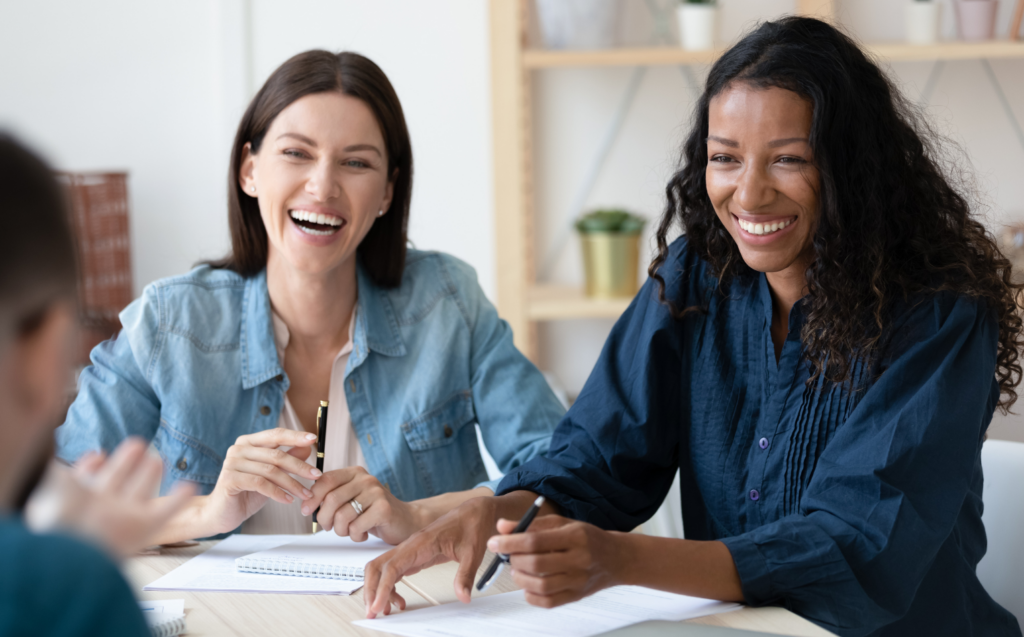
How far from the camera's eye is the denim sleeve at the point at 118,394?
1444 millimetres

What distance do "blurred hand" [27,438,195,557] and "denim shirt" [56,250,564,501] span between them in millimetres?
951

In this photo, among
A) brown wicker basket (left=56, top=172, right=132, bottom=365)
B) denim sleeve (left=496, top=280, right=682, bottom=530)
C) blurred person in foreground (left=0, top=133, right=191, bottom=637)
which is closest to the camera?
blurred person in foreground (left=0, top=133, right=191, bottom=637)

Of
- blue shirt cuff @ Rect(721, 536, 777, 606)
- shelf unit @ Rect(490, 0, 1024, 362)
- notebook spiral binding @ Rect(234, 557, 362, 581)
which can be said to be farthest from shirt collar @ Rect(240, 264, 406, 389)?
shelf unit @ Rect(490, 0, 1024, 362)

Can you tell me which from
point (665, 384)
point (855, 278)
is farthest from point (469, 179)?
point (855, 278)

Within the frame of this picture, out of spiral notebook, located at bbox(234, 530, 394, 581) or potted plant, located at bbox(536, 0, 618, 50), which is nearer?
spiral notebook, located at bbox(234, 530, 394, 581)

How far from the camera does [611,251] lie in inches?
98.5

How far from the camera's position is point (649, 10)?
2.71 m

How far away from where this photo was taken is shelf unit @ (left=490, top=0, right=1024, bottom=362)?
96.4 inches

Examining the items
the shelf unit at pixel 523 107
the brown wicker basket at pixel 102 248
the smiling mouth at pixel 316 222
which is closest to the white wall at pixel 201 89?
the brown wicker basket at pixel 102 248

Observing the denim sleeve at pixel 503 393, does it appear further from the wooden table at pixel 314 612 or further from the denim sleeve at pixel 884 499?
the denim sleeve at pixel 884 499

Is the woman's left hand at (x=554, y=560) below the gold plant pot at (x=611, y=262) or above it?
below

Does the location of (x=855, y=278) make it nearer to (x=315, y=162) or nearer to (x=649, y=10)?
(x=315, y=162)

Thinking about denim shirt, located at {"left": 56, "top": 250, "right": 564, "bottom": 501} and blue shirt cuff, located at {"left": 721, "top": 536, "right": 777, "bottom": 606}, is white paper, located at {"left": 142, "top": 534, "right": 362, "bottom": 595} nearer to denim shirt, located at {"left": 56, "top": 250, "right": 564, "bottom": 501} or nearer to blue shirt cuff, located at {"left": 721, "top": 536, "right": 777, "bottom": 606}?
denim shirt, located at {"left": 56, "top": 250, "right": 564, "bottom": 501}

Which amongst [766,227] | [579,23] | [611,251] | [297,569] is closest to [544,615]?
[297,569]
